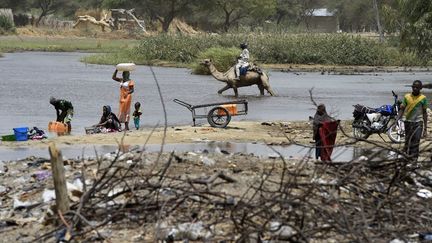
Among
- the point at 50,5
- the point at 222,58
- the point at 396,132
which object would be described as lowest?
the point at 222,58

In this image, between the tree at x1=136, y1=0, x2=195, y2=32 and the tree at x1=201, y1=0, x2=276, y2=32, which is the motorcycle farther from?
the tree at x1=136, y1=0, x2=195, y2=32

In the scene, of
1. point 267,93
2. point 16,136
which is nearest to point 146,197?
point 16,136

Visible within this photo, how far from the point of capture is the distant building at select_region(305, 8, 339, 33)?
11756 cm

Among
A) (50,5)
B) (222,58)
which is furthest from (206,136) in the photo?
(50,5)

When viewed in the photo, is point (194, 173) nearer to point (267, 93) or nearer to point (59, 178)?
point (59, 178)

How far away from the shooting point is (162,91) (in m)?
36.9

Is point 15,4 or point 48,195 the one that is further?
point 15,4

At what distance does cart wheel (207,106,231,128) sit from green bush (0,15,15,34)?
218ft

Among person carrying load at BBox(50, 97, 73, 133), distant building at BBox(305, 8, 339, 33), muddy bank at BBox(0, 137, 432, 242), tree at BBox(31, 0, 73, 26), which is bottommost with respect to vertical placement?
distant building at BBox(305, 8, 339, 33)

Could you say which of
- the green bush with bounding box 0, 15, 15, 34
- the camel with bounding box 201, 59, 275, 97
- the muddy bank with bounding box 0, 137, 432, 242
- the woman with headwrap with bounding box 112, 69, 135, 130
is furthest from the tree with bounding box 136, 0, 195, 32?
the muddy bank with bounding box 0, 137, 432, 242

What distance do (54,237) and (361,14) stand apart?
105417 mm

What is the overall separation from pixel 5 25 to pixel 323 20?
4977cm

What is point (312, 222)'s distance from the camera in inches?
344

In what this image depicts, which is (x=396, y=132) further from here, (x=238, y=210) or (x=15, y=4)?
(x=15, y=4)
